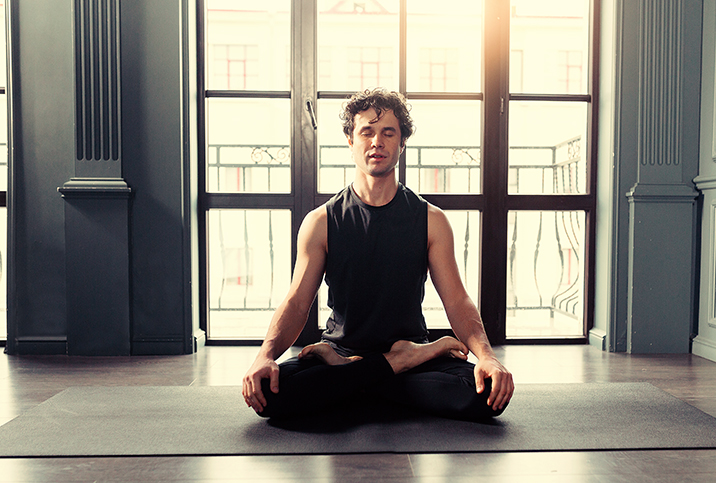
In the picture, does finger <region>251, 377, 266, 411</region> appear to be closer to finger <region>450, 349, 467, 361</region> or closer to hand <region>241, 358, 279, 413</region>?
hand <region>241, 358, 279, 413</region>

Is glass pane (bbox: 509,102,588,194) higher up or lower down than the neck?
higher up

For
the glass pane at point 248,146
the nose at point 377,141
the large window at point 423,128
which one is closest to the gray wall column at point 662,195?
the large window at point 423,128

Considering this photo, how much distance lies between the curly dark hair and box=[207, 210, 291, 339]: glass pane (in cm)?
117

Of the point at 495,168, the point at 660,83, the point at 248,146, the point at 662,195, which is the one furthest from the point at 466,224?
the point at 248,146

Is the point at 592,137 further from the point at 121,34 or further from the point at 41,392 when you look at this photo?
the point at 41,392

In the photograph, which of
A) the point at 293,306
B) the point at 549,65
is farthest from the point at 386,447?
the point at 549,65

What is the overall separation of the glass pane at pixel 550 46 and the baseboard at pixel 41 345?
2756 millimetres

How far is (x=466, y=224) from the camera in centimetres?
291

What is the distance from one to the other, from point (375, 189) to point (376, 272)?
29cm

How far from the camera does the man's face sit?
5.56 feet

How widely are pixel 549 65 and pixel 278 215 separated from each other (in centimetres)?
175

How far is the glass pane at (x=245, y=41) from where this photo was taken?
2.83 meters

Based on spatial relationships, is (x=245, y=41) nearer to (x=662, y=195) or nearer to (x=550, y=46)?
(x=550, y=46)

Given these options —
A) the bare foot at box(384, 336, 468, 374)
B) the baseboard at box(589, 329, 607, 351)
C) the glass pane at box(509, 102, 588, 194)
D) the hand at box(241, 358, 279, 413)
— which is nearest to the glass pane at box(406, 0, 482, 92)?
the glass pane at box(509, 102, 588, 194)
